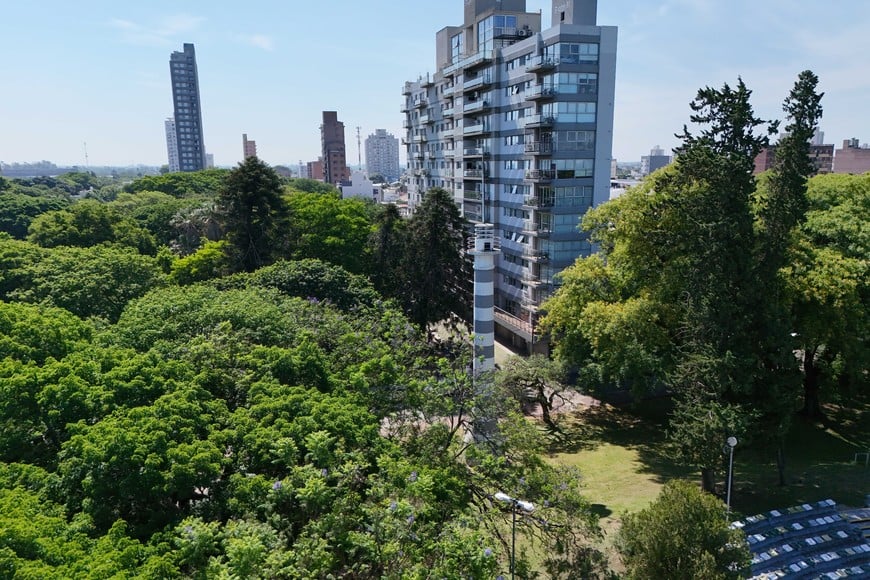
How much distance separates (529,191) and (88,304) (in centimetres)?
2611

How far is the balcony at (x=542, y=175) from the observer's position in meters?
36.5

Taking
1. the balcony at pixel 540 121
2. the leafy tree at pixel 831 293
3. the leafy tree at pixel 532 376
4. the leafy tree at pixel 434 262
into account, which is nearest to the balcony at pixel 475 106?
the balcony at pixel 540 121

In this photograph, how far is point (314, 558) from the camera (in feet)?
33.1

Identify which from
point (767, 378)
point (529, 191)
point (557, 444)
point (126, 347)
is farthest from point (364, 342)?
point (529, 191)

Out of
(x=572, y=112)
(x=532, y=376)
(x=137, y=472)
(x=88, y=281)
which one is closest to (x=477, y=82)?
(x=572, y=112)

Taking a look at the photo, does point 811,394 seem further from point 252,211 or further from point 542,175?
point 252,211

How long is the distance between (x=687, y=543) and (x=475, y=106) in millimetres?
35755

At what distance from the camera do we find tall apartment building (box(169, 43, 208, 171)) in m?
181

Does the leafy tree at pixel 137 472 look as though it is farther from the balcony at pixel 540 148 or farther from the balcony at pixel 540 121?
the balcony at pixel 540 121

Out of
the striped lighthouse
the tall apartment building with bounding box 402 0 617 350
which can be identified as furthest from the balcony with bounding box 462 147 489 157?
the striped lighthouse

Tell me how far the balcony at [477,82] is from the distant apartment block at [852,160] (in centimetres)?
7216

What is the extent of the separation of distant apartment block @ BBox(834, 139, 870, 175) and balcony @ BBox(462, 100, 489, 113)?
72159 mm

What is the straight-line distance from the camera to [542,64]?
34750 mm

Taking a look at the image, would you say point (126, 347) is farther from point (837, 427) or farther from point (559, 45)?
point (837, 427)
